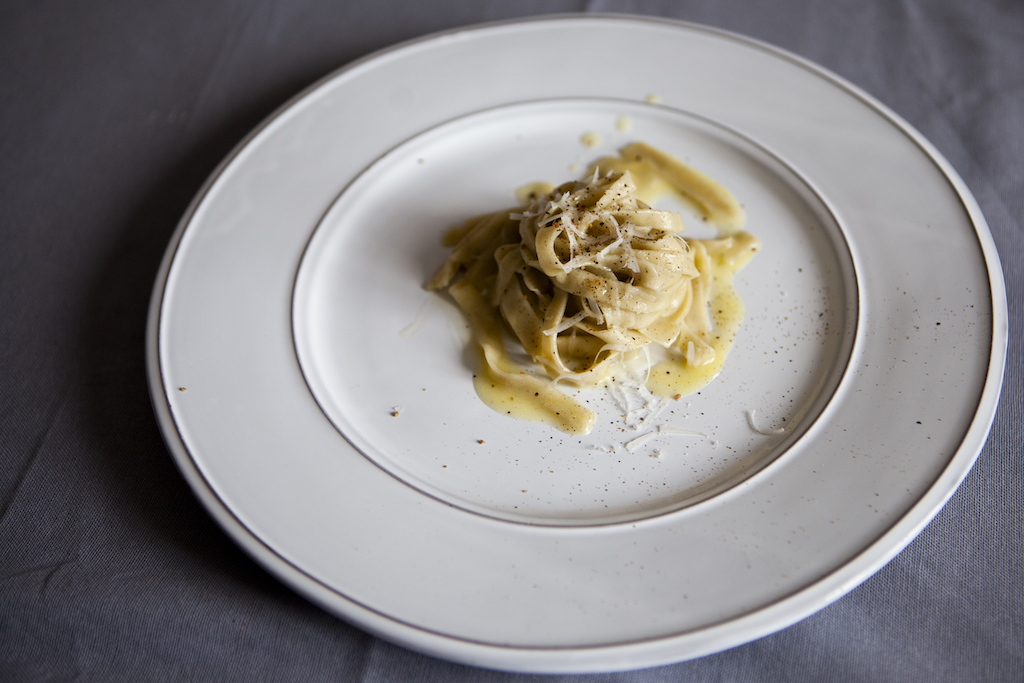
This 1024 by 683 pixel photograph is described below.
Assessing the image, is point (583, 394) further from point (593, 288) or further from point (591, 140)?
point (591, 140)

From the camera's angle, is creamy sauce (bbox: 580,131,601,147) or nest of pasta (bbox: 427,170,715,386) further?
creamy sauce (bbox: 580,131,601,147)

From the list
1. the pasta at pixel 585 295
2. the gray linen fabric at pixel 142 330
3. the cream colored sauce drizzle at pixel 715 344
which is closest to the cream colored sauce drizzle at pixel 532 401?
the pasta at pixel 585 295

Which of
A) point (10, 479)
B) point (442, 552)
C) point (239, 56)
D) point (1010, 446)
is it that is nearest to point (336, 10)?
point (239, 56)

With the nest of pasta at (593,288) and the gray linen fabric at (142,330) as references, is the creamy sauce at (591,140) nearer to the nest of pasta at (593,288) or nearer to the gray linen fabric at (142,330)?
the nest of pasta at (593,288)

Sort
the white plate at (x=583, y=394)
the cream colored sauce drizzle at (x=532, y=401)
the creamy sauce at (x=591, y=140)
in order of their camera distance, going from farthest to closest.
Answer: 1. the creamy sauce at (x=591, y=140)
2. the cream colored sauce drizzle at (x=532, y=401)
3. the white plate at (x=583, y=394)

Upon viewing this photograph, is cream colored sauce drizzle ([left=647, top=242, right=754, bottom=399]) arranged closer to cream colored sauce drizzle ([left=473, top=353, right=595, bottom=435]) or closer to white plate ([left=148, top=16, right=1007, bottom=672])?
white plate ([left=148, top=16, right=1007, bottom=672])

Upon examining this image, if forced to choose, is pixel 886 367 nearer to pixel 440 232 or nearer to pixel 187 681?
pixel 440 232

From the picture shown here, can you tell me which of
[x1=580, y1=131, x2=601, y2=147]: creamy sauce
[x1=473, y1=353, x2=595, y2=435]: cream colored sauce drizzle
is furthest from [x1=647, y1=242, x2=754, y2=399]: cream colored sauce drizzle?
[x1=580, y1=131, x2=601, y2=147]: creamy sauce
